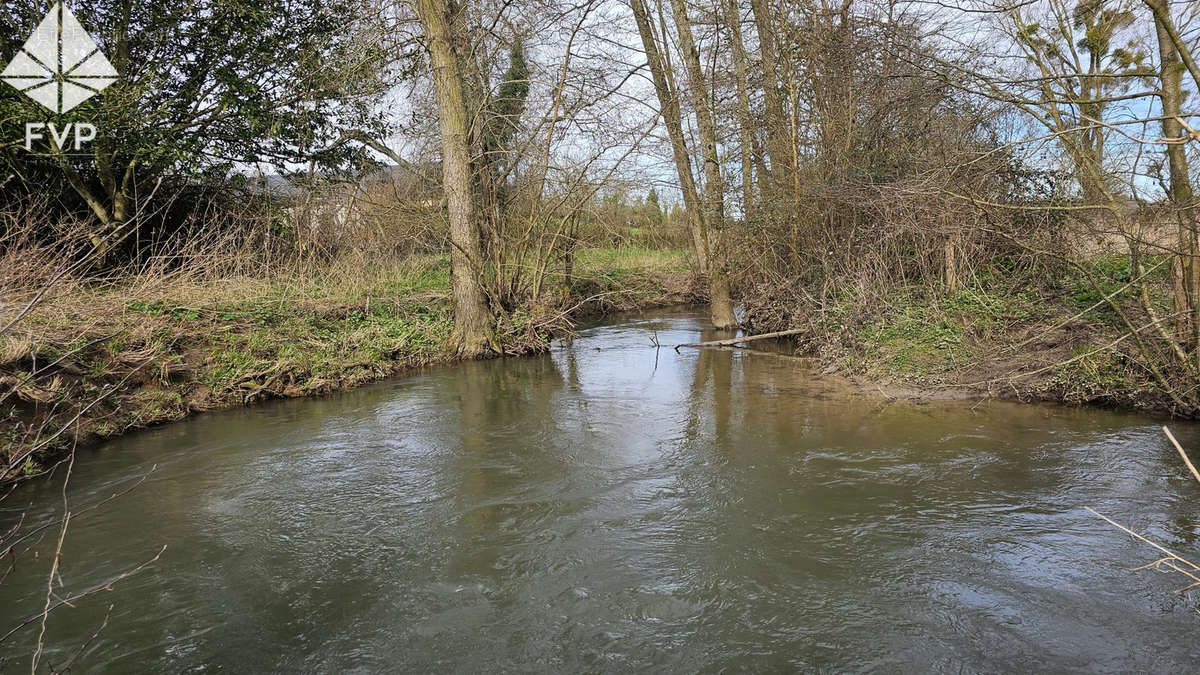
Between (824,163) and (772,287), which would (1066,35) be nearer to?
(824,163)

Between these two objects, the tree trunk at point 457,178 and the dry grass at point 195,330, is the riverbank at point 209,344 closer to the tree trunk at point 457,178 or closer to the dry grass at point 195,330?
the dry grass at point 195,330

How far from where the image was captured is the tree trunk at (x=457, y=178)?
38.4 ft

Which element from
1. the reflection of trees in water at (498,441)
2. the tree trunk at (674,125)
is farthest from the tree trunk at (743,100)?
the reflection of trees in water at (498,441)

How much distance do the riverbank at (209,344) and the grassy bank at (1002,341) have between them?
5.67 meters

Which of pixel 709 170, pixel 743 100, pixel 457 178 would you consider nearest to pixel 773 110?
pixel 743 100

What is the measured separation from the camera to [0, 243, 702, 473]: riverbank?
23.6 feet

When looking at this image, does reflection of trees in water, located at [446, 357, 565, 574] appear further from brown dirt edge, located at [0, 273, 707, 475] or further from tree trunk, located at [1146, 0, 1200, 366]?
tree trunk, located at [1146, 0, 1200, 366]

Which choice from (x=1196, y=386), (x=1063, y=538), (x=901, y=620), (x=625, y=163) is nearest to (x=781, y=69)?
(x=625, y=163)

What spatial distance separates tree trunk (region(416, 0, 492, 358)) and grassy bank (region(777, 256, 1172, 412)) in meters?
5.78

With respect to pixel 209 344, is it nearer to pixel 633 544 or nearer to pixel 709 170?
pixel 633 544

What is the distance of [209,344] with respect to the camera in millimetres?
9516

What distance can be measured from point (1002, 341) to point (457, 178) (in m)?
8.48

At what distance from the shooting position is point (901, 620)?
3934mm

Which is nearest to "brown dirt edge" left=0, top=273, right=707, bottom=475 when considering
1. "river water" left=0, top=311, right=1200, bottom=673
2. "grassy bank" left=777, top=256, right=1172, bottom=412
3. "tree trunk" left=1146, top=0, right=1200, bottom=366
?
"river water" left=0, top=311, right=1200, bottom=673
